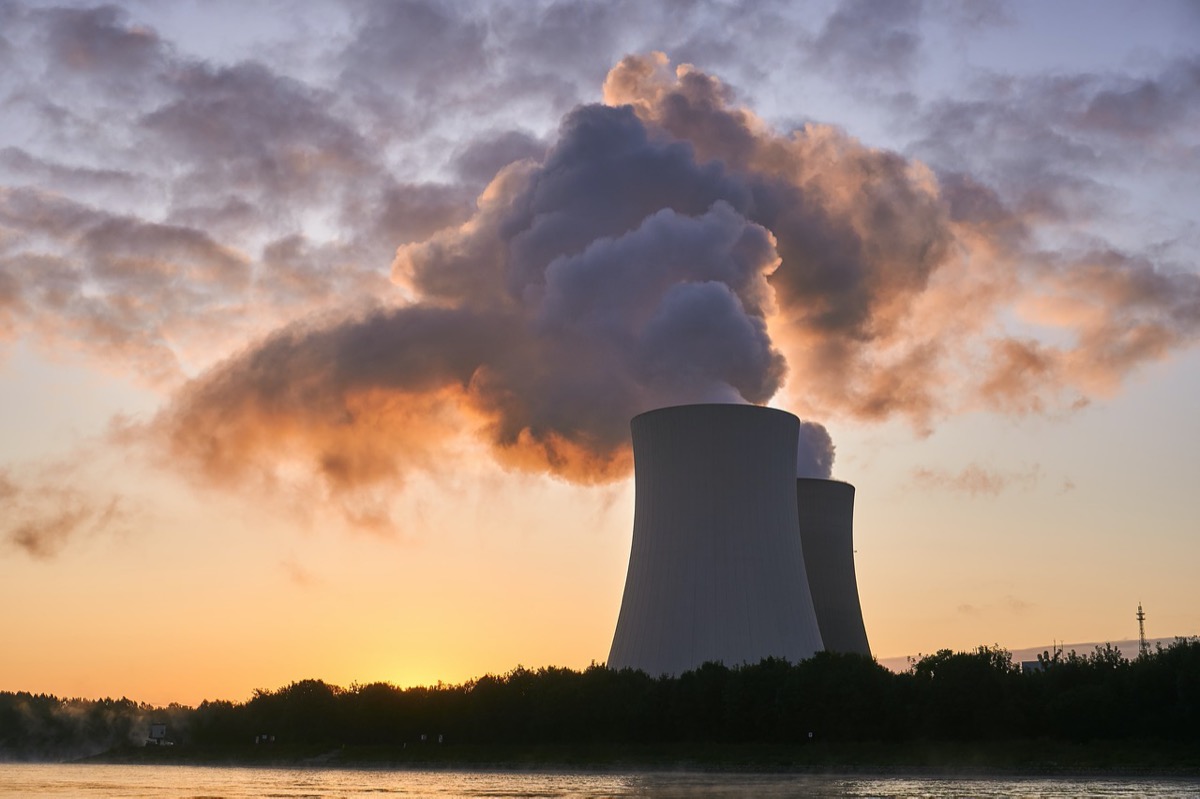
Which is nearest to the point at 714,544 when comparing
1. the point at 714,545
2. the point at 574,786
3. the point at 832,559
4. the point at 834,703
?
the point at 714,545

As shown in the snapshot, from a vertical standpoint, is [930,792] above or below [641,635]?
below

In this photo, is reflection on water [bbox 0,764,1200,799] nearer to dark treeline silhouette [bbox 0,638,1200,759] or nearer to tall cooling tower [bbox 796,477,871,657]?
dark treeline silhouette [bbox 0,638,1200,759]

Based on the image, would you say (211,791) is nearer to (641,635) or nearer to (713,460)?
(641,635)

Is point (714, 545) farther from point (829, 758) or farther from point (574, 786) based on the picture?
point (574, 786)

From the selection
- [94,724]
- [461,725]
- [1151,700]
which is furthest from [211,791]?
[94,724]

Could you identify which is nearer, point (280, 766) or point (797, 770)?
point (797, 770)
